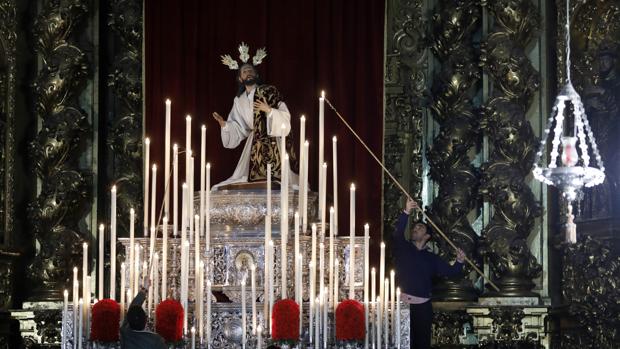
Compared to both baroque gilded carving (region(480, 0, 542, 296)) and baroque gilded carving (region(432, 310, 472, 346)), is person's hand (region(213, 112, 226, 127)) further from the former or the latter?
baroque gilded carving (region(432, 310, 472, 346))

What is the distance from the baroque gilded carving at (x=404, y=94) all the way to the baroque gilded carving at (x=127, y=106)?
2.67 metres

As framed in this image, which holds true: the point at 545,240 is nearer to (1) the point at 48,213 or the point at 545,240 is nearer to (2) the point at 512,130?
(2) the point at 512,130

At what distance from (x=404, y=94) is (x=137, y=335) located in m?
5.45

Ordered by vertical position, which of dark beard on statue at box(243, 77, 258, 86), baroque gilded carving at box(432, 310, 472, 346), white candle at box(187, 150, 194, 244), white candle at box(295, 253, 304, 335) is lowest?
baroque gilded carving at box(432, 310, 472, 346)

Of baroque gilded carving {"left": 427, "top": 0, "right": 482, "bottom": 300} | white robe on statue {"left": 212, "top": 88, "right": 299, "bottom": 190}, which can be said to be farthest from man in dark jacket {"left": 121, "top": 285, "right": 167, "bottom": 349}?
baroque gilded carving {"left": 427, "top": 0, "right": 482, "bottom": 300}

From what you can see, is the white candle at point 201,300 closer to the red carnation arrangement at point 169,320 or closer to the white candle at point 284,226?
the red carnation arrangement at point 169,320

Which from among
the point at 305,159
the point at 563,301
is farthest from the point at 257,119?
the point at 563,301

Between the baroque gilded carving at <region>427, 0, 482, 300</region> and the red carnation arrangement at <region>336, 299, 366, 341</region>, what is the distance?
271 cm

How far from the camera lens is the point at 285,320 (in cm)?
1206

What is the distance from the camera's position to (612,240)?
14164mm

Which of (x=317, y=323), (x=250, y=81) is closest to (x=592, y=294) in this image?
(x=317, y=323)

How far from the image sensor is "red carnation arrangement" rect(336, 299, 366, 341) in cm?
1226

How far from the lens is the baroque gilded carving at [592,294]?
46.2 ft

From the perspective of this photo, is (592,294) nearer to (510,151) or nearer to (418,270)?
(510,151)
